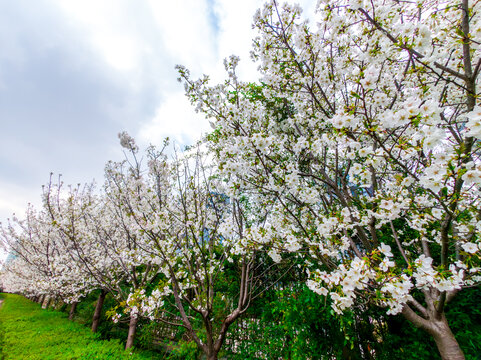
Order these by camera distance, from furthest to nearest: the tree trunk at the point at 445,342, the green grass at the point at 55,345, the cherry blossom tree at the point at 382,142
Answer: the green grass at the point at 55,345 → the tree trunk at the point at 445,342 → the cherry blossom tree at the point at 382,142

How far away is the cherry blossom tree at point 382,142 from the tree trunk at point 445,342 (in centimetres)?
1

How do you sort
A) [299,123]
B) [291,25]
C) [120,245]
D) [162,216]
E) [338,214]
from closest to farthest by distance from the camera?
[338,214], [291,25], [162,216], [299,123], [120,245]

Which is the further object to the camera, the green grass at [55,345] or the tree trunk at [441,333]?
the green grass at [55,345]

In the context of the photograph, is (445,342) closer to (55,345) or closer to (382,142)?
(382,142)

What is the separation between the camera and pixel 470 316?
313 cm

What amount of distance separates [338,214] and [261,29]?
3.41m

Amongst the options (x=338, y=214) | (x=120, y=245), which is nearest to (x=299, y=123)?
(x=338, y=214)

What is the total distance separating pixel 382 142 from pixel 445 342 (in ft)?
7.99

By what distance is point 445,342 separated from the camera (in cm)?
233

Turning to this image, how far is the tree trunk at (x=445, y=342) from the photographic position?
7.39 ft

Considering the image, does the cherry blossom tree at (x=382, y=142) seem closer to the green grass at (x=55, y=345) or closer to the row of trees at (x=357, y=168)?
the row of trees at (x=357, y=168)

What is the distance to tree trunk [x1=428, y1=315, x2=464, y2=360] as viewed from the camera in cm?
225

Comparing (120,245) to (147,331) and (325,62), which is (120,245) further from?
(325,62)

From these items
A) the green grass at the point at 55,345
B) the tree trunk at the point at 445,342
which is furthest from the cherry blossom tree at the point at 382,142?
the green grass at the point at 55,345
